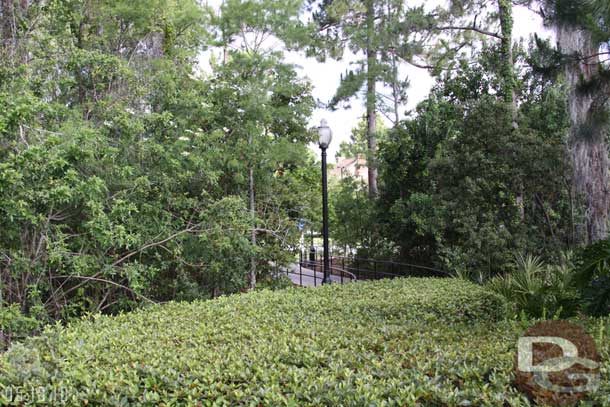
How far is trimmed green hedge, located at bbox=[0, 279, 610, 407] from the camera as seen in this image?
2354 millimetres

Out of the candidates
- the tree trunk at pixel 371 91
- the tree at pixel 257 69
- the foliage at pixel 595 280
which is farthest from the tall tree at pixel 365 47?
the foliage at pixel 595 280

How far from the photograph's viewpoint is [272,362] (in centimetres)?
281

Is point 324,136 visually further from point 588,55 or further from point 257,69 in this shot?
point 588,55

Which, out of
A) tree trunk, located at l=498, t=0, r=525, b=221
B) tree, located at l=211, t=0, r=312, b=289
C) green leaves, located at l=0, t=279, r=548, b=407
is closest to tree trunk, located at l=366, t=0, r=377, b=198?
tree trunk, located at l=498, t=0, r=525, b=221

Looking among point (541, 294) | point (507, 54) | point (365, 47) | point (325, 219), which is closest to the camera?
point (541, 294)

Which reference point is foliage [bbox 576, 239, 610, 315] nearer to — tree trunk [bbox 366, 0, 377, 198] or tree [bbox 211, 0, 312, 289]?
tree [bbox 211, 0, 312, 289]

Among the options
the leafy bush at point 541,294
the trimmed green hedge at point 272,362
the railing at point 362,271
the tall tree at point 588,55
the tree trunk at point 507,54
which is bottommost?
the railing at point 362,271

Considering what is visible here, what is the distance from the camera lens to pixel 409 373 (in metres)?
2.56

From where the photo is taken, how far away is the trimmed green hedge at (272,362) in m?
2.35

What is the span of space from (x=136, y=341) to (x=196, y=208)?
387 cm

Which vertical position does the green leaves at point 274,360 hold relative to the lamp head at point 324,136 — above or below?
below

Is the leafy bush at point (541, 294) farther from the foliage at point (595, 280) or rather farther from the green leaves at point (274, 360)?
the green leaves at point (274, 360)

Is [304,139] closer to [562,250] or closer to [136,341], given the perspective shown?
[562,250]

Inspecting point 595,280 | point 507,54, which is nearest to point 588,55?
point 595,280
